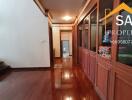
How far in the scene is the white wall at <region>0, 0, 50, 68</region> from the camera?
16.5 feet

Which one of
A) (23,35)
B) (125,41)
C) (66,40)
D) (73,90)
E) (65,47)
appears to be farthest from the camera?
(65,47)

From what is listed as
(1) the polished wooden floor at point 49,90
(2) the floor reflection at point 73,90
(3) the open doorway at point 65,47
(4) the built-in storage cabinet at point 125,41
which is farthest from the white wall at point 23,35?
(3) the open doorway at point 65,47

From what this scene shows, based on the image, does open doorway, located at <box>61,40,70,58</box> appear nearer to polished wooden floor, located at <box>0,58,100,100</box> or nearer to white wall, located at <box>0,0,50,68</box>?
white wall, located at <box>0,0,50,68</box>

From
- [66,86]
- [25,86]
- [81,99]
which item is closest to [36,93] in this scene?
[25,86]

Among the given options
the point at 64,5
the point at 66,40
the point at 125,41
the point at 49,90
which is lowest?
the point at 49,90

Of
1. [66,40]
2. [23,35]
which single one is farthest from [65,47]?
[23,35]

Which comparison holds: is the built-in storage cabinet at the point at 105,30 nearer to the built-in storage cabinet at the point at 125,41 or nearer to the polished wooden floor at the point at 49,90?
the built-in storage cabinet at the point at 125,41

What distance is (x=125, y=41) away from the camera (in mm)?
1635

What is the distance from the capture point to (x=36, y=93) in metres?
2.90

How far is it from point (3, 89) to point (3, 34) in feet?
9.41

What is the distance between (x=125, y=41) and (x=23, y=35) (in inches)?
177

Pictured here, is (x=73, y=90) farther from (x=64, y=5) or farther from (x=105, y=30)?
(x=64, y=5)

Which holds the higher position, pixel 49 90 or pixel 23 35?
pixel 23 35

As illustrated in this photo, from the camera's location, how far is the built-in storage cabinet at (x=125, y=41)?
154cm
